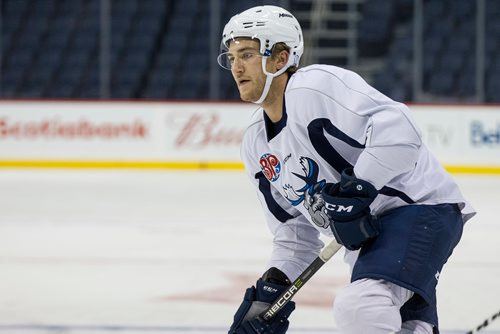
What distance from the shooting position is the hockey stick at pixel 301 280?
6.81ft

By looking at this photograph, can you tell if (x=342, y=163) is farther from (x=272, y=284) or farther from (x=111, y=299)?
(x=111, y=299)

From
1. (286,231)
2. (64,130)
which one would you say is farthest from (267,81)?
(64,130)

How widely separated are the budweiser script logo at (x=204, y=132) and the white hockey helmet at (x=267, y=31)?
21.9 ft

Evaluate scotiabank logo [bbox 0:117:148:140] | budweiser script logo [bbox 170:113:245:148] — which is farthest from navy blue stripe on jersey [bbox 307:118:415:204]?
scotiabank logo [bbox 0:117:148:140]

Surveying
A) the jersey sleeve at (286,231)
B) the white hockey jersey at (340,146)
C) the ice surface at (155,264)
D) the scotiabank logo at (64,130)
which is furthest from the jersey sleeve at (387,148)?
the scotiabank logo at (64,130)

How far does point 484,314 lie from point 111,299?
4.49ft

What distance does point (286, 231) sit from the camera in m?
2.24

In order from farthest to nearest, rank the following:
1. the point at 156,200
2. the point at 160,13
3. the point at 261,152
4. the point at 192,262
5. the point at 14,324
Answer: the point at 160,13 < the point at 156,200 < the point at 192,262 < the point at 14,324 < the point at 261,152

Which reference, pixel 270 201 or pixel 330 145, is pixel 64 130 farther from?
pixel 330 145

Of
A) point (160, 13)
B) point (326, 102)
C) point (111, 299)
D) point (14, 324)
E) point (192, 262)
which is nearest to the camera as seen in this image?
point (326, 102)

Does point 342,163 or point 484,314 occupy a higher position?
point 342,163

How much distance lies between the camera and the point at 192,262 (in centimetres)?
415

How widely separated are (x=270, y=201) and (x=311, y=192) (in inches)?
8.5

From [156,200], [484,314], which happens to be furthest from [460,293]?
[156,200]
